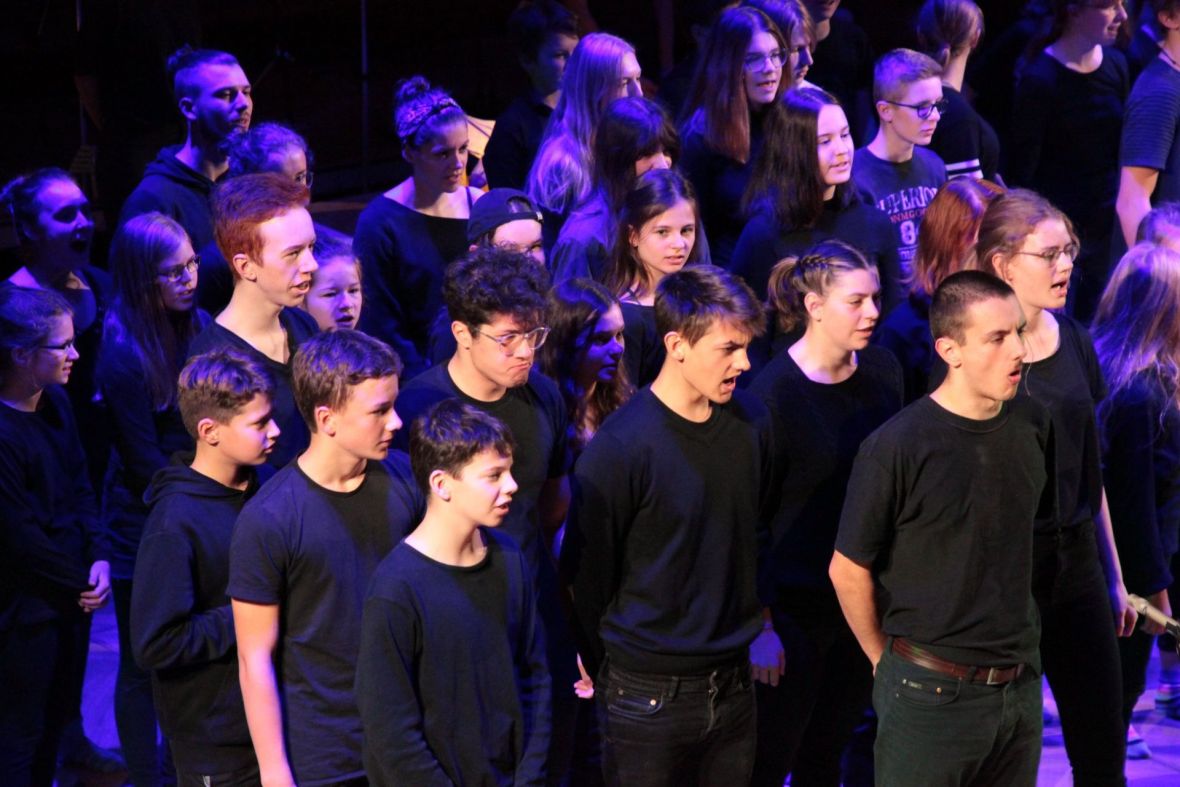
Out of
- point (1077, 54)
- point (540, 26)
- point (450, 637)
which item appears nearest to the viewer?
point (450, 637)

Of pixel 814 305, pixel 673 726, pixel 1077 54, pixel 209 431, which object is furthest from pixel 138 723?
pixel 1077 54

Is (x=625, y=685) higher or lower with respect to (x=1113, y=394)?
lower

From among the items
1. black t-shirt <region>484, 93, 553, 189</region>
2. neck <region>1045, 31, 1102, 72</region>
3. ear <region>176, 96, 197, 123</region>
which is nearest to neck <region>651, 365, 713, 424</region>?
ear <region>176, 96, 197, 123</region>

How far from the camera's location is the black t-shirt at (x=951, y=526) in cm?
313

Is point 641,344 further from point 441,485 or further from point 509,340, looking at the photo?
point 441,485

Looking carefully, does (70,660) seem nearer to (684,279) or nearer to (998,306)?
(684,279)

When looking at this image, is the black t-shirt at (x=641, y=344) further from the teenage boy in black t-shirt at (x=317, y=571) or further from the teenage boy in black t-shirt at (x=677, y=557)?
the teenage boy in black t-shirt at (x=317, y=571)

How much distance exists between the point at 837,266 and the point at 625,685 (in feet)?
3.66

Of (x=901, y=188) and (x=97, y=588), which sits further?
(x=901, y=188)

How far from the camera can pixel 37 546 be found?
371 cm

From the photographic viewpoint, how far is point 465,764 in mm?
2842

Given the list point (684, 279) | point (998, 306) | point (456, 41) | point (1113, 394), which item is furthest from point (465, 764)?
point (456, 41)

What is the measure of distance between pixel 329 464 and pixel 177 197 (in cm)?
180

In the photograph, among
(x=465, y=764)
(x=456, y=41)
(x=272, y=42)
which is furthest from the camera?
(x=456, y=41)
